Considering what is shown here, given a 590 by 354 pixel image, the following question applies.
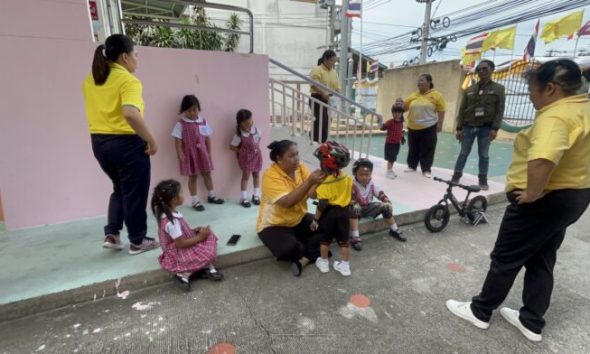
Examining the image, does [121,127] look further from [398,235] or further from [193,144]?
[398,235]

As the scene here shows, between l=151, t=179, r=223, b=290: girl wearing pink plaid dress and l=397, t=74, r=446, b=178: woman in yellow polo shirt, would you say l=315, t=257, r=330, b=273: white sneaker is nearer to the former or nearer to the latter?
l=151, t=179, r=223, b=290: girl wearing pink plaid dress

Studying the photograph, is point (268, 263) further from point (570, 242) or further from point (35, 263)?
point (570, 242)

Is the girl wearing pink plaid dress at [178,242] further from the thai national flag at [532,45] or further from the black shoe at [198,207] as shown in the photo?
the thai national flag at [532,45]

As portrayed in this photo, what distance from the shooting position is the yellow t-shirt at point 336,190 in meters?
2.32

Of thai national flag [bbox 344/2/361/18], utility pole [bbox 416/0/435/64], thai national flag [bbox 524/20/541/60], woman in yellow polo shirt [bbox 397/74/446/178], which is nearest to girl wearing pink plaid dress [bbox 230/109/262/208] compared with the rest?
woman in yellow polo shirt [bbox 397/74/446/178]

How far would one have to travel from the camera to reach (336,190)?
234 centimetres

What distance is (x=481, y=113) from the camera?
12.9ft

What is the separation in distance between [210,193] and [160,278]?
1430 millimetres

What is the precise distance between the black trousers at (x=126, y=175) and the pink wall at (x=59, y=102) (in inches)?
34.7

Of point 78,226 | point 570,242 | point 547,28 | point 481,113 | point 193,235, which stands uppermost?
point 547,28

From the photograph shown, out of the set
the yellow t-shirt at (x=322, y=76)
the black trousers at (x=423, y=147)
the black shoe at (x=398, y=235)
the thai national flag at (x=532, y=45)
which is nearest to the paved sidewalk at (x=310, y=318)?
the black shoe at (x=398, y=235)

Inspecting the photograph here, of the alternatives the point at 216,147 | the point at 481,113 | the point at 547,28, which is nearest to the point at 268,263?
the point at 216,147

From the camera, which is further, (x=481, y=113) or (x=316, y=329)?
(x=481, y=113)

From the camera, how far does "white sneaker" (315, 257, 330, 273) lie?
8.07ft
